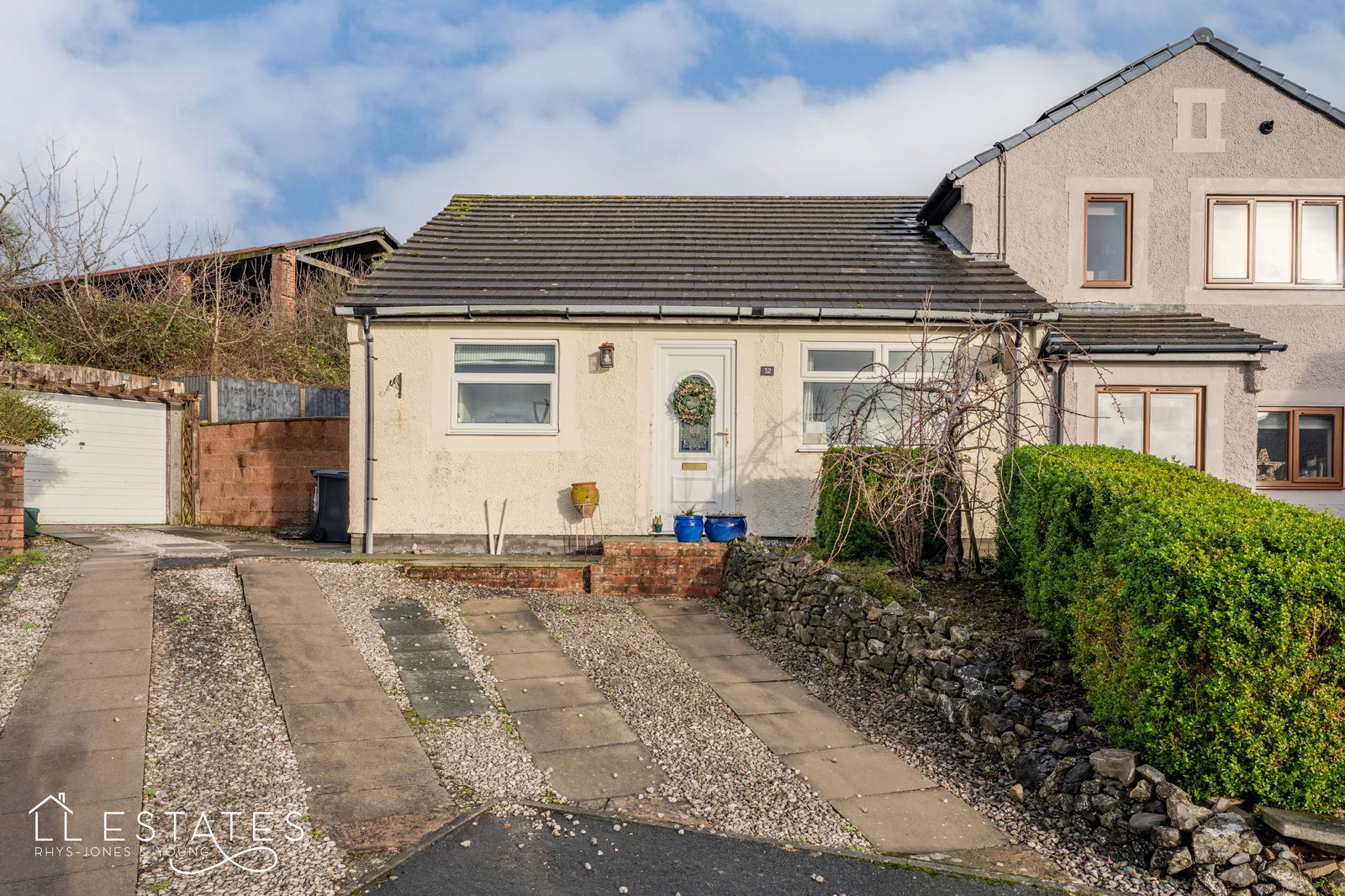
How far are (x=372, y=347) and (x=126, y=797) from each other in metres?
6.35

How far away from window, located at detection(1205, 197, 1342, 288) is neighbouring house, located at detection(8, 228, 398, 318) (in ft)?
51.5

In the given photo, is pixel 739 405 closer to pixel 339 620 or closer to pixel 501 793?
pixel 339 620

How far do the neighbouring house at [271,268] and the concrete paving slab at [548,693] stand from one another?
14.7 m

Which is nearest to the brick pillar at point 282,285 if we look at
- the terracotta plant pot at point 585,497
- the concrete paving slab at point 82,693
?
the terracotta plant pot at point 585,497

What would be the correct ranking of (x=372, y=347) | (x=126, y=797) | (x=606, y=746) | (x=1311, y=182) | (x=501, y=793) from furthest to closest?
1. (x=1311, y=182)
2. (x=372, y=347)
3. (x=606, y=746)
4. (x=501, y=793)
5. (x=126, y=797)

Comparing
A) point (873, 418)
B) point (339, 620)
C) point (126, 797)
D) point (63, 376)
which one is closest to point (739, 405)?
point (873, 418)

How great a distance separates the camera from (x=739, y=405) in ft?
31.8

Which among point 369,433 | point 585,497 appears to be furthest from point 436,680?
point 369,433

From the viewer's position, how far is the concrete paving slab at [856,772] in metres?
4.54

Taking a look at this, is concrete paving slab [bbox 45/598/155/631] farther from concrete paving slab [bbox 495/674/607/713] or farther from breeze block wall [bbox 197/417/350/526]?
breeze block wall [bbox 197/417/350/526]

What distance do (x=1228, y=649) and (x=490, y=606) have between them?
590 cm

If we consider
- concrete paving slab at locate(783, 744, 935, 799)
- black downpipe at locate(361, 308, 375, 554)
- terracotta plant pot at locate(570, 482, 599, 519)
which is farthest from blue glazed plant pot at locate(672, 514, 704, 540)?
concrete paving slab at locate(783, 744, 935, 799)

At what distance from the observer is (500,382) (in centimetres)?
976

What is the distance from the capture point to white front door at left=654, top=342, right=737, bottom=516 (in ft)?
32.0
